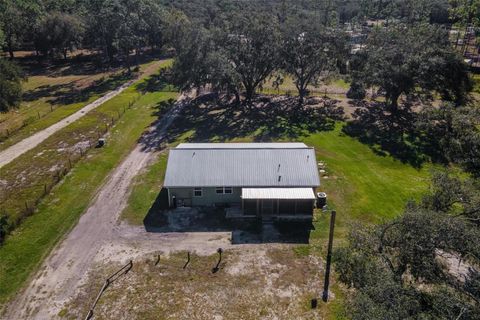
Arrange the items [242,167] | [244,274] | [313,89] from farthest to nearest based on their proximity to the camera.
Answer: [313,89] < [242,167] < [244,274]

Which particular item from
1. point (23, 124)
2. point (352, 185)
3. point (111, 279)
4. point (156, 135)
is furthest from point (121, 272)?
point (23, 124)

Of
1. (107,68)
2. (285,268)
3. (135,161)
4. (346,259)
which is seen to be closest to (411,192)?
(285,268)

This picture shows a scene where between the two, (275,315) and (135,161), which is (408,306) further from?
(135,161)

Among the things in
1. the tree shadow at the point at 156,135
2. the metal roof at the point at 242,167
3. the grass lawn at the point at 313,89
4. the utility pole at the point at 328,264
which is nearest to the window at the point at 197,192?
the metal roof at the point at 242,167

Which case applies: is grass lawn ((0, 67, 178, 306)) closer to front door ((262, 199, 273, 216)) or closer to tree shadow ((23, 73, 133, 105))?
tree shadow ((23, 73, 133, 105))

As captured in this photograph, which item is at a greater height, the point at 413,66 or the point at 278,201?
the point at 413,66

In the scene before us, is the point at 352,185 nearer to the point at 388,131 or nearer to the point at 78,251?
the point at 388,131
